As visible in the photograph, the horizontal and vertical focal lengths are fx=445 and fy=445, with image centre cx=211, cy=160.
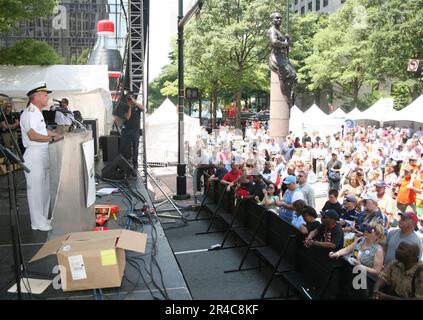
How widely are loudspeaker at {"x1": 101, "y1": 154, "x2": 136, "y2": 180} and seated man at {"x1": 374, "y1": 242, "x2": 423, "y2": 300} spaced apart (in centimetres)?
650

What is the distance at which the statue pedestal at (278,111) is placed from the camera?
20797 mm

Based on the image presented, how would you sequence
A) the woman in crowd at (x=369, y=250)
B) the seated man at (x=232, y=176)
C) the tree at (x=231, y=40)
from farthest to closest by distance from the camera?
the tree at (x=231, y=40), the seated man at (x=232, y=176), the woman in crowd at (x=369, y=250)

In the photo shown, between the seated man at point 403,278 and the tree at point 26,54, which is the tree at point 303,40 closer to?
the tree at point 26,54

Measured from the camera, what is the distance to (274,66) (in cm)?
2025

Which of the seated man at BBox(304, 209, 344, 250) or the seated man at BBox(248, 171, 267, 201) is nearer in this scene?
the seated man at BBox(304, 209, 344, 250)

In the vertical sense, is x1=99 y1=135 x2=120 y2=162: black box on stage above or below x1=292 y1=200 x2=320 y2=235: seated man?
above

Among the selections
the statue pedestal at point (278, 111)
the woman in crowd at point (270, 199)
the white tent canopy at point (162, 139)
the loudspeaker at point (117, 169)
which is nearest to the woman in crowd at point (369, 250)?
the woman in crowd at point (270, 199)

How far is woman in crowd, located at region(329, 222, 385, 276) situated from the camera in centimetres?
572

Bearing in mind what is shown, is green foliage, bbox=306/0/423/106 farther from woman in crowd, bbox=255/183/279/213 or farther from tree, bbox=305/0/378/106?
woman in crowd, bbox=255/183/279/213

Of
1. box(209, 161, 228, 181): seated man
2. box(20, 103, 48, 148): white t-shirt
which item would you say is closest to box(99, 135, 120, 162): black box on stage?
box(209, 161, 228, 181): seated man

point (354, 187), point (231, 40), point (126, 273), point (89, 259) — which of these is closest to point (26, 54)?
point (354, 187)

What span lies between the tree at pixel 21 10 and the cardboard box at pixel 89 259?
11.7 metres

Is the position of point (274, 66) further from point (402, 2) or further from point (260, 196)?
point (402, 2)

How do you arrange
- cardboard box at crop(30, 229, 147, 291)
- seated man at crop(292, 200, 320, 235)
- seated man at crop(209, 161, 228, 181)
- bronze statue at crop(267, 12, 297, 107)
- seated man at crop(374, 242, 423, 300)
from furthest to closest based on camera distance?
1. bronze statue at crop(267, 12, 297, 107)
2. seated man at crop(209, 161, 228, 181)
3. seated man at crop(292, 200, 320, 235)
4. seated man at crop(374, 242, 423, 300)
5. cardboard box at crop(30, 229, 147, 291)
